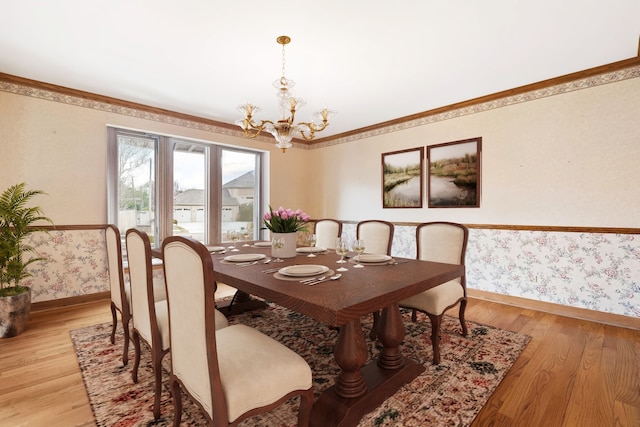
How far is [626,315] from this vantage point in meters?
2.59

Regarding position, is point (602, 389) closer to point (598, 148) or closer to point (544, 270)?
point (544, 270)

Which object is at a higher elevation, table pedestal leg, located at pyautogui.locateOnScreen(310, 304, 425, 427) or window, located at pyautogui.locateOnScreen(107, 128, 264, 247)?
window, located at pyautogui.locateOnScreen(107, 128, 264, 247)

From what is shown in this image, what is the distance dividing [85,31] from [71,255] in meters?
2.29

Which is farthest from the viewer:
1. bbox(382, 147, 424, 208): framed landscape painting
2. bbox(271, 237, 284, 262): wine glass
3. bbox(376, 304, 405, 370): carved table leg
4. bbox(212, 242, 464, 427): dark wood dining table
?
bbox(382, 147, 424, 208): framed landscape painting

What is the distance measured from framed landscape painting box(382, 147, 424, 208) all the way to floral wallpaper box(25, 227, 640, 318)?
927mm

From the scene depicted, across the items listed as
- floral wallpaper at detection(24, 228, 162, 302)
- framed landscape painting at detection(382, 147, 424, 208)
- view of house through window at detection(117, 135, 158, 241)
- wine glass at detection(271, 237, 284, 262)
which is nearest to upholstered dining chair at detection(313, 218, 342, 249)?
wine glass at detection(271, 237, 284, 262)

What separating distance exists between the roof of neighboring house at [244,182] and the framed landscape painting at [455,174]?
2.78 meters

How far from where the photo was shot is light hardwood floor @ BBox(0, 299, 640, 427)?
58.4 inches

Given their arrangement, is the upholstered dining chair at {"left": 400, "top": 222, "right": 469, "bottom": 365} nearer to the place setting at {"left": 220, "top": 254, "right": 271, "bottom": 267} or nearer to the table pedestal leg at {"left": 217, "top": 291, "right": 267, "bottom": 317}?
the place setting at {"left": 220, "top": 254, "right": 271, "bottom": 267}

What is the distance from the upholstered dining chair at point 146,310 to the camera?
1.44 m

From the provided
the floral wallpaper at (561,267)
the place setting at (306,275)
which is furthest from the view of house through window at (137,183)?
the floral wallpaper at (561,267)

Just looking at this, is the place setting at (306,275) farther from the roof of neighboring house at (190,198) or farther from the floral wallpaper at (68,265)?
the roof of neighboring house at (190,198)

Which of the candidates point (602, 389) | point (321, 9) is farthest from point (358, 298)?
point (321, 9)

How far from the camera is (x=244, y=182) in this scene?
4.80 metres
